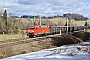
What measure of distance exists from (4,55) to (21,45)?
339 inches

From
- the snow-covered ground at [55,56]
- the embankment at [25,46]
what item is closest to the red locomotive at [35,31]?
the embankment at [25,46]

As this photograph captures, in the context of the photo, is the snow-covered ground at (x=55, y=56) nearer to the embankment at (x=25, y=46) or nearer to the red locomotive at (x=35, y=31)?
the embankment at (x=25, y=46)

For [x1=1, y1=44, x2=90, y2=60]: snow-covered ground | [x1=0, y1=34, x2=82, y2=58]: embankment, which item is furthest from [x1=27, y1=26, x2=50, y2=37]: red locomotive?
[x1=1, y1=44, x2=90, y2=60]: snow-covered ground

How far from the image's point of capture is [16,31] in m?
90.7

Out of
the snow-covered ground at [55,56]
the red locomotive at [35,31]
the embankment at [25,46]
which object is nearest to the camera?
the snow-covered ground at [55,56]

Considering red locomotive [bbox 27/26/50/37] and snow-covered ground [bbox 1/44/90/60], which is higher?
red locomotive [bbox 27/26/50/37]

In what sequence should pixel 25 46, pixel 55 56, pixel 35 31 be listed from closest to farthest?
pixel 55 56
pixel 25 46
pixel 35 31

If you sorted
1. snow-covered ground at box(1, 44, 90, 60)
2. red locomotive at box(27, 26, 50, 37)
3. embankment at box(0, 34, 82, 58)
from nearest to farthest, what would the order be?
1. snow-covered ground at box(1, 44, 90, 60)
2. embankment at box(0, 34, 82, 58)
3. red locomotive at box(27, 26, 50, 37)

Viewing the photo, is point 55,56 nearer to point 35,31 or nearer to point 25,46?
point 25,46

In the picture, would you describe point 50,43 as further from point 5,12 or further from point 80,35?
point 5,12

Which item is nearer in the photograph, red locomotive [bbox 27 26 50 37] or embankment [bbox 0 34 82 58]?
embankment [bbox 0 34 82 58]

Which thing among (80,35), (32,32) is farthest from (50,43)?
(80,35)

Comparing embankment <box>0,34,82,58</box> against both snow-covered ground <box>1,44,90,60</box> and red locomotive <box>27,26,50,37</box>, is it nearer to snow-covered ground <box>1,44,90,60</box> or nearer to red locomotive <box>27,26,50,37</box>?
snow-covered ground <box>1,44,90,60</box>

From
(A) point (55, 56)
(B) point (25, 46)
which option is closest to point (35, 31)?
Result: (B) point (25, 46)
